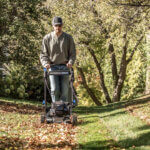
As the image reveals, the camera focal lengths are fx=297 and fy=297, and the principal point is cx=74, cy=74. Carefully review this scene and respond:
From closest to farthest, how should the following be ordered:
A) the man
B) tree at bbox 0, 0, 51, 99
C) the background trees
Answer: the man, the background trees, tree at bbox 0, 0, 51, 99

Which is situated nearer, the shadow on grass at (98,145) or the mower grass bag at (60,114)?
the shadow on grass at (98,145)

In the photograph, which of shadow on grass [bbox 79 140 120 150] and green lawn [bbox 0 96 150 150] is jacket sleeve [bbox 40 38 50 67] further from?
shadow on grass [bbox 79 140 120 150]

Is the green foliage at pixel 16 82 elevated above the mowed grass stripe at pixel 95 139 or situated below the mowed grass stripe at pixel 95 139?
below

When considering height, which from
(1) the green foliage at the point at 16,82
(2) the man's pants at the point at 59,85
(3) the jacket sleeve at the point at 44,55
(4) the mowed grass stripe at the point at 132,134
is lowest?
(1) the green foliage at the point at 16,82

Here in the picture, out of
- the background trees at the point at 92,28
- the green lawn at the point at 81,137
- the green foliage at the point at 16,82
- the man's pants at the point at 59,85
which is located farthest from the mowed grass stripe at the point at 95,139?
the green foliage at the point at 16,82

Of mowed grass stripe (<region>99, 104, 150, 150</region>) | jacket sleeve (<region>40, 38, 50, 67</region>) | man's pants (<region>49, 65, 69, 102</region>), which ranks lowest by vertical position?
mowed grass stripe (<region>99, 104, 150, 150</region>)

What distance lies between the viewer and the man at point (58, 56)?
285 inches

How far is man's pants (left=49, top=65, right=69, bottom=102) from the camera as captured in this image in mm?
7383

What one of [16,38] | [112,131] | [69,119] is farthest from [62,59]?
[16,38]

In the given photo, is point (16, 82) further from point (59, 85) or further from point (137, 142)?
point (137, 142)

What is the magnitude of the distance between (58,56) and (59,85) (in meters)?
0.75

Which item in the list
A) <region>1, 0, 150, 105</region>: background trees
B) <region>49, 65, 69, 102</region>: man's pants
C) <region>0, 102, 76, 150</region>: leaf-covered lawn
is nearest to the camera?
<region>0, 102, 76, 150</region>: leaf-covered lawn

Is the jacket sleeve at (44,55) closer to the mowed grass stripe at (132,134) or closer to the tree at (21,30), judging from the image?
the mowed grass stripe at (132,134)

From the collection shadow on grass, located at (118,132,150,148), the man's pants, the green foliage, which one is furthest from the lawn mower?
the green foliage
